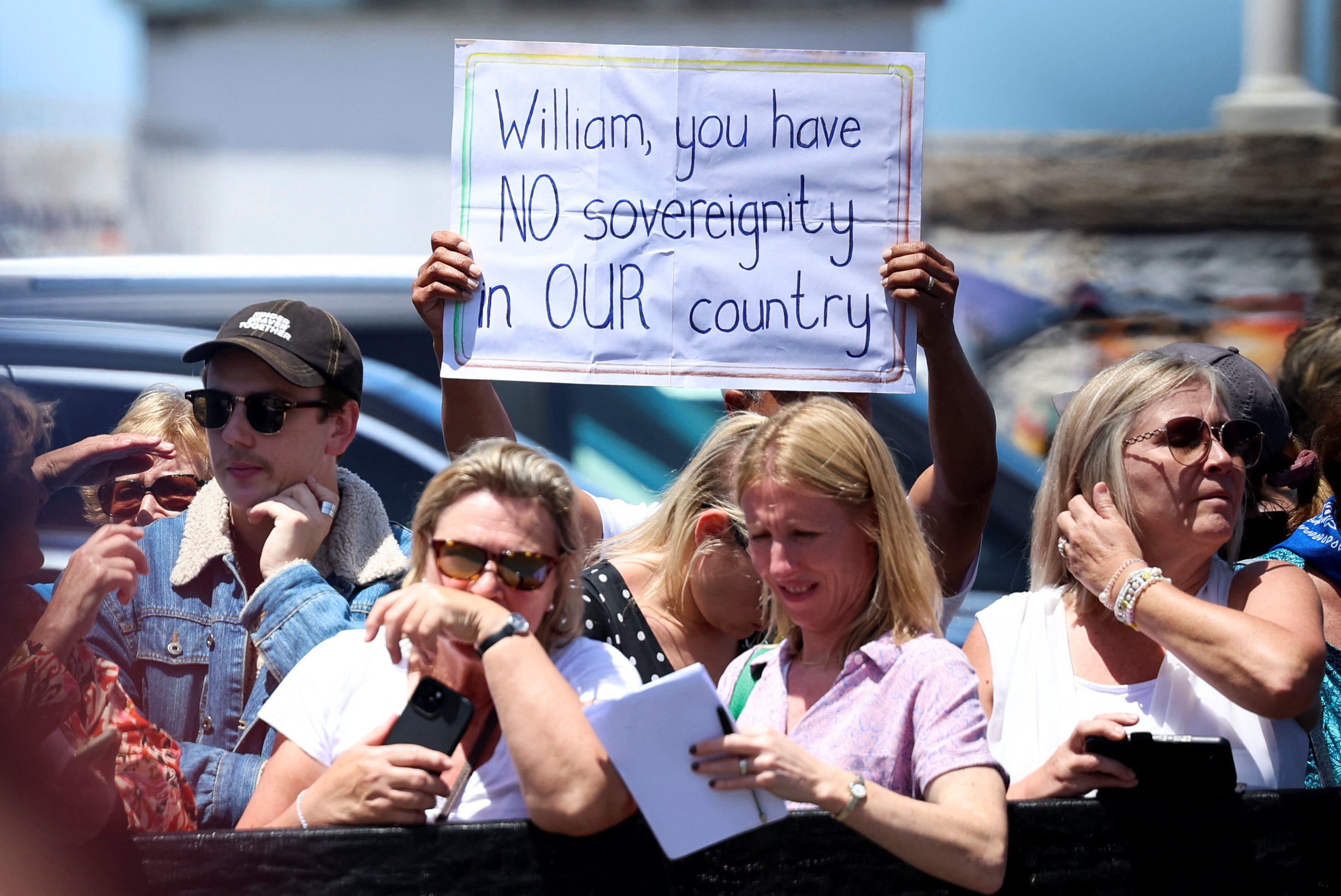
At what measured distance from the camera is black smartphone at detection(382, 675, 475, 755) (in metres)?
1.65

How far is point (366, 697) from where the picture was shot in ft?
5.92

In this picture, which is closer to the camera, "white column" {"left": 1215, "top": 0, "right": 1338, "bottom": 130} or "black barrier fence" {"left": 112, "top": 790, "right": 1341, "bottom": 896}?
"black barrier fence" {"left": 112, "top": 790, "right": 1341, "bottom": 896}

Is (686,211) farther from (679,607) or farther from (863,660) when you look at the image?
(863,660)

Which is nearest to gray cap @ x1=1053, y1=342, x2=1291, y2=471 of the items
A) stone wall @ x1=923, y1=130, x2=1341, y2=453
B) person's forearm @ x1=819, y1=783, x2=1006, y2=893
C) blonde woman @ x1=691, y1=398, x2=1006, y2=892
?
blonde woman @ x1=691, y1=398, x2=1006, y2=892

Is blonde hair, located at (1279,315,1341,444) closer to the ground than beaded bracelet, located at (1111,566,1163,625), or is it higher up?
higher up

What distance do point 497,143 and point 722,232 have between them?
410 millimetres

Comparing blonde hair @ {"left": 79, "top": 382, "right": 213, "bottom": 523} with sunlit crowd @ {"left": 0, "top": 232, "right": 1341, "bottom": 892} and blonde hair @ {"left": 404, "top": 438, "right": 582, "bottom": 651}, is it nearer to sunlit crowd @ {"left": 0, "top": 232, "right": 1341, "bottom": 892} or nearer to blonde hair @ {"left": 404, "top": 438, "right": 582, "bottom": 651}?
sunlit crowd @ {"left": 0, "top": 232, "right": 1341, "bottom": 892}

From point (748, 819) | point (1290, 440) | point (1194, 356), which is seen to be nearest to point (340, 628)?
point (748, 819)

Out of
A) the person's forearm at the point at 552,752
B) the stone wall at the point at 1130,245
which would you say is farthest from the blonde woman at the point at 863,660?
the stone wall at the point at 1130,245

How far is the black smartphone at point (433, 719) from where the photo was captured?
65.1 inches

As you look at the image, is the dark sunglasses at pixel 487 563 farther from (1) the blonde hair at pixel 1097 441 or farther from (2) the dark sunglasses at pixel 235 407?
(1) the blonde hair at pixel 1097 441

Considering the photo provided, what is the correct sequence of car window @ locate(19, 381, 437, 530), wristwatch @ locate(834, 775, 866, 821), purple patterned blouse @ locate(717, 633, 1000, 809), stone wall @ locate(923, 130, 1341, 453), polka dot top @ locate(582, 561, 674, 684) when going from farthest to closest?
stone wall @ locate(923, 130, 1341, 453) < car window @ locate(19, 381, 437, 530) < polka dot top @ locate(582, 561, 674, 684) < purple patterned blouse @ locate(717, 633, 1000, 809) < wristwatch @ locate(834, 775, 866, 821)

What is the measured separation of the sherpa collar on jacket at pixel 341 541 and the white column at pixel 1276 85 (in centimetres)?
668

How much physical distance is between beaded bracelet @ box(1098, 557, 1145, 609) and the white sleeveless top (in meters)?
0.12
